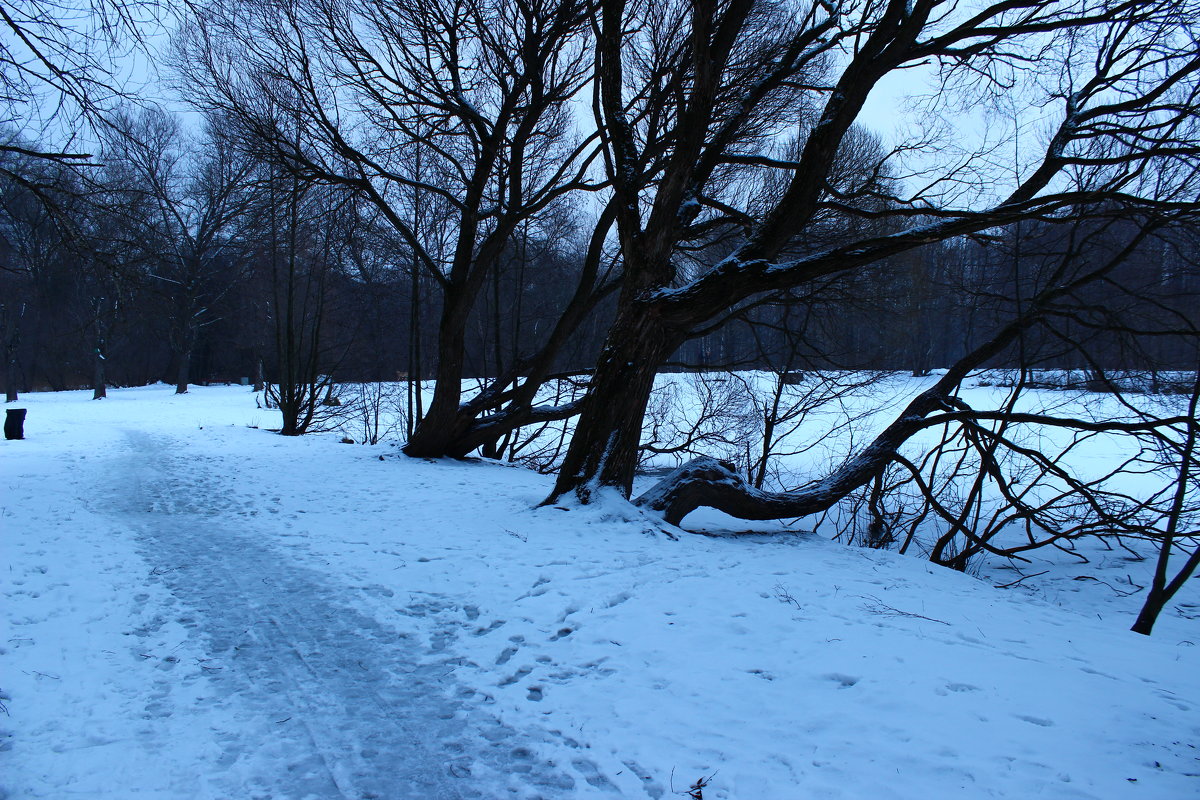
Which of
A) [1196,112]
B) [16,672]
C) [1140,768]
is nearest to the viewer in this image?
[1140,768]

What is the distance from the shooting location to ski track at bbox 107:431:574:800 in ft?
8.02

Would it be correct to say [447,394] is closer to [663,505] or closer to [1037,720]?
[663,505]

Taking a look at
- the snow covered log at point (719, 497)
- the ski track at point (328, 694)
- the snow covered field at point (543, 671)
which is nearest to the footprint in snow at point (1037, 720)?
the snow covered field at point (543, 671)

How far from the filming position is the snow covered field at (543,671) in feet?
8.13

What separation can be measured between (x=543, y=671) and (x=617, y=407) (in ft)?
12.3

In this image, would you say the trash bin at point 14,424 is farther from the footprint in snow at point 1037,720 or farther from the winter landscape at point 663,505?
the footprint in snow at point 1037,720

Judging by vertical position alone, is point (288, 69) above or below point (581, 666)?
above

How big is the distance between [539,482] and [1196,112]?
29.3 ft

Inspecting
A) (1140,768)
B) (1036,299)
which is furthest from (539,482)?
(1140,768)

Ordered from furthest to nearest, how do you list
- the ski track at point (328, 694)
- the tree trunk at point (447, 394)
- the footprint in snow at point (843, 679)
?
the tree trunk at point (447, 394) → the footprint in snow at point (843, 679) → the ski track at point (328, 694)

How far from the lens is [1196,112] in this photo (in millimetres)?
6375

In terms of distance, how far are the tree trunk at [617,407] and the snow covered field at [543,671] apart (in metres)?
0.66

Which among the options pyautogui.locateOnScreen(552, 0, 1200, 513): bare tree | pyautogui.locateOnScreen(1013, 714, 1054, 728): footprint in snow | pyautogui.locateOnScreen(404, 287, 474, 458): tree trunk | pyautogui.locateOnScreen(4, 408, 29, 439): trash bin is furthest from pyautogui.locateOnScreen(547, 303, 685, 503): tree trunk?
pyautogui.locateOnScreen(4, 408, 29, 439): trash bin

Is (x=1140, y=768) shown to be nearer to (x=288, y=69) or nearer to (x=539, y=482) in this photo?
(x=539, y=482)
